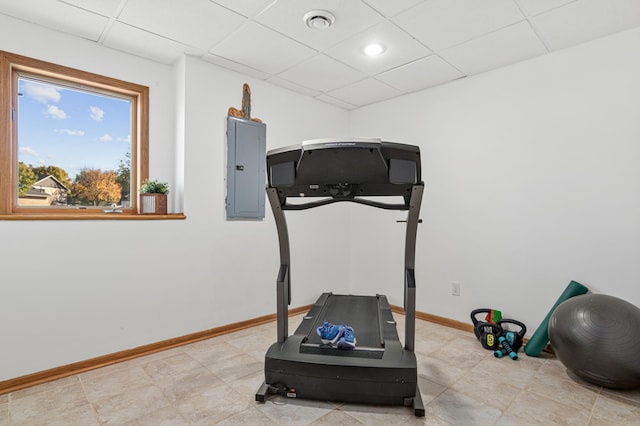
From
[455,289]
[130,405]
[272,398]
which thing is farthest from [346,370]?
[455,289]

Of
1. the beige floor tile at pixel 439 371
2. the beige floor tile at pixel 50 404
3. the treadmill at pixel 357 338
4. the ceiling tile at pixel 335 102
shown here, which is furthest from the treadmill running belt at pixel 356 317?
the ceiling tile at pixel 335 102

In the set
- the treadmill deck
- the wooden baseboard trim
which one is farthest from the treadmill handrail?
the wooden baseboard trim

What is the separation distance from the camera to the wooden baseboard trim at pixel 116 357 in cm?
221

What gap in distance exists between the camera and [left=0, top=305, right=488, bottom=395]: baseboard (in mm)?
2225

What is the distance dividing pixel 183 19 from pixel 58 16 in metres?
0.84

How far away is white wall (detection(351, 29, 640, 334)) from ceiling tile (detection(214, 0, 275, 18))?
2101 millimetres

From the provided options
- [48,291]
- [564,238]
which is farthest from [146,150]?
[564,238]

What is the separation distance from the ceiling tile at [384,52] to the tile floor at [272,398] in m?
2.48

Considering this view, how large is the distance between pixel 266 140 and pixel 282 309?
190 centimetres

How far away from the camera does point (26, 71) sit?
8.09ft

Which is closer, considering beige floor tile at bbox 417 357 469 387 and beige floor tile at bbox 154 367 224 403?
beige floor tile at bbox 154 367 224 403

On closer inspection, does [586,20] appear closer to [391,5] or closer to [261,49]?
[391,5]

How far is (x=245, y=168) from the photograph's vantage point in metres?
3.36

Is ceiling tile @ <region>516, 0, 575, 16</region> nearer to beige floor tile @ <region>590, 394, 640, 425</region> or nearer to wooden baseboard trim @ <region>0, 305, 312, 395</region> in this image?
beige floor tile @ <region>590, 394, 640, 425</region>
